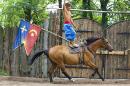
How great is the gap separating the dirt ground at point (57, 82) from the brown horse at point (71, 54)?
0.30m

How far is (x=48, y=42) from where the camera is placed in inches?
661

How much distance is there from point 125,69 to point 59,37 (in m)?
2.70

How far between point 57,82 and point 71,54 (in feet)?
3.47

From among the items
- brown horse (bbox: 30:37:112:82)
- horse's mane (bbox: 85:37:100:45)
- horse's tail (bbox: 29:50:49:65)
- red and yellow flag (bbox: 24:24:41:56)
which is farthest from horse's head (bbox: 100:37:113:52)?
red and yellow flag (bbox: 24:24:41:56)

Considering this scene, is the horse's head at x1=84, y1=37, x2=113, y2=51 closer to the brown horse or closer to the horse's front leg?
the brown horse

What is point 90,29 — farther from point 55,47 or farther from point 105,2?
point 105,2

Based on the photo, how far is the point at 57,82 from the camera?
15.5 metres

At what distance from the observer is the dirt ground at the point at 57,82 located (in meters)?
14.8

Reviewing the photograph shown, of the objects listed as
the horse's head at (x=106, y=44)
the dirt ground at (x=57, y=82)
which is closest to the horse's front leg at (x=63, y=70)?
the dirt ground at (x=57, y=82)

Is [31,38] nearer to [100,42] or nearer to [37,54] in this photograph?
[37,54]

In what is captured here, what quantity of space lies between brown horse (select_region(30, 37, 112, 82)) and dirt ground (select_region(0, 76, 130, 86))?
0.30 meters

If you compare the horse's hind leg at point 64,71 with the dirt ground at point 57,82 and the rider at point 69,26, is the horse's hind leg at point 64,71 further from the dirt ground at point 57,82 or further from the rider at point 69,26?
the rider at point 69,26

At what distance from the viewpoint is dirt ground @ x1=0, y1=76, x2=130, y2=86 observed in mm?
14764

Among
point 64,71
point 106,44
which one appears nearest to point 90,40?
point 106,44
